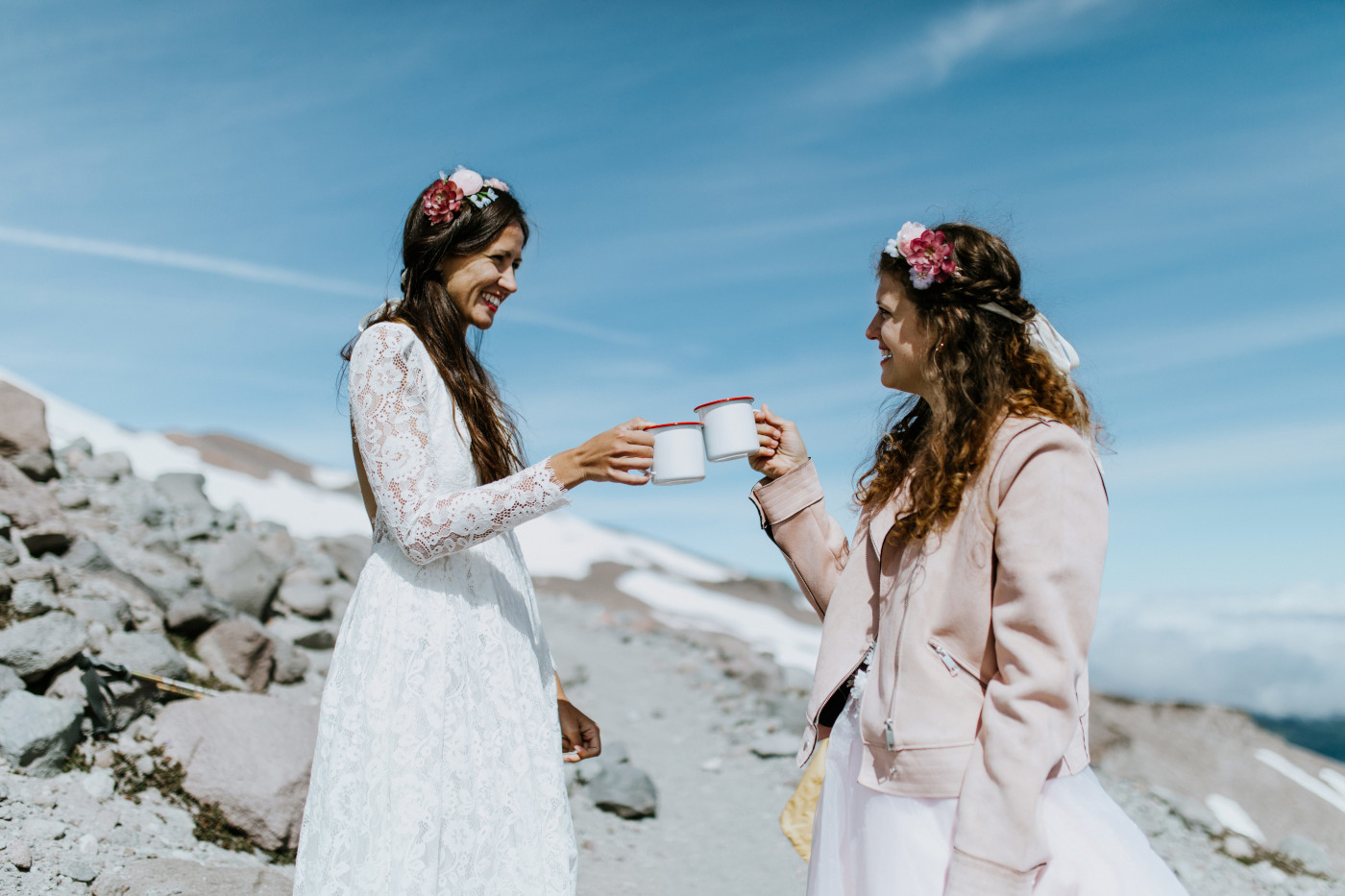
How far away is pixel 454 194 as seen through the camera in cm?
236

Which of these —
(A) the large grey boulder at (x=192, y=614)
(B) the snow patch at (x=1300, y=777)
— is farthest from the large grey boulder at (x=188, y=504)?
(B) the snow patch at (x=1300, y=777)

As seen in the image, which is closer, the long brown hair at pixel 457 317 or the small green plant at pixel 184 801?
the long brown hair at pixel 457 317

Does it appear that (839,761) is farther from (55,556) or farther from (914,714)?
(55,556)

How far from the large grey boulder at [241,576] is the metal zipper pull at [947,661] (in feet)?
17.3

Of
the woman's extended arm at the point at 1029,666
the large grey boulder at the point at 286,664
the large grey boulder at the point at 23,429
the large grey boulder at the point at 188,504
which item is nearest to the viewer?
the woman's extended arm at the point at 1029,666

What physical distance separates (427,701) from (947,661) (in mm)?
1084

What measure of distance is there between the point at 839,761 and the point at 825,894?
0.86 feet

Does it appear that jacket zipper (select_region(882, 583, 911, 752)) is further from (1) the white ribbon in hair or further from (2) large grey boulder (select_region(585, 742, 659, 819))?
(2) large grey boulder (select_region(585, 742, 659, 819))

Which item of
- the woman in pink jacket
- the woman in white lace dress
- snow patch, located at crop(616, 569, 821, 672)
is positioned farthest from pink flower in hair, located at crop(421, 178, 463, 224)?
snow patch, located at crop(616, 569, 821, 672)

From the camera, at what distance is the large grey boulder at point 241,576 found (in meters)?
6.00

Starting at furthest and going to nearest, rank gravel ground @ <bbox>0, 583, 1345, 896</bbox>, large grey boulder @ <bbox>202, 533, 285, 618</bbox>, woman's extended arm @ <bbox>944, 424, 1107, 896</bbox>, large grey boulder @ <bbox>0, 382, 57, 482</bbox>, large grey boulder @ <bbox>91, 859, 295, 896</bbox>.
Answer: large grey boulder @ <bbox>0, 382, 57, 482</bbox>
large grey boulder @ <bbox>202, 533, 285, 618</bbox>
gravel ground @ <bbox>0, 583, 1345, 896</bbox>
large grey boulder @ <bbox>91, 859, 295, 896</bbox>
woman's extended arm @ <bbox>944, 424, 1107, 896</bbox>

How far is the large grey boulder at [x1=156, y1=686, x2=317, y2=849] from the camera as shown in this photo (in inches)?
147

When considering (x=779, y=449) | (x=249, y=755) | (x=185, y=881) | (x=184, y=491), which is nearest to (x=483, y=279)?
(x=779, y=449)

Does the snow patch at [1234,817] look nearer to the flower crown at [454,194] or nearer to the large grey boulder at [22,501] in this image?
the flower crown at [454,194]
